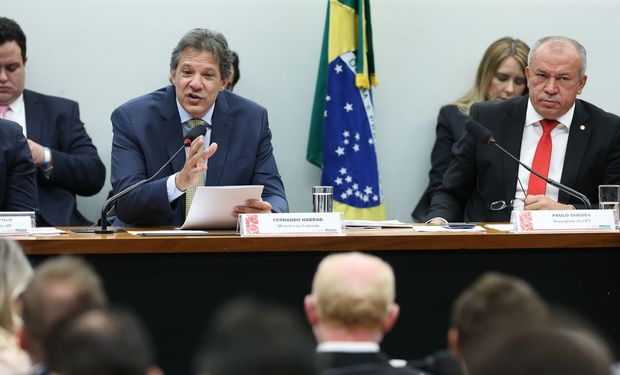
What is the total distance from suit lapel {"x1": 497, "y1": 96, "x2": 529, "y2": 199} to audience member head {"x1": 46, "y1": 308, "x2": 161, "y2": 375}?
384cm

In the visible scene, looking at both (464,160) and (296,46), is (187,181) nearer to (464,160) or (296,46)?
(464,160)

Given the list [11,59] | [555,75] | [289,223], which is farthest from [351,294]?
[11,59]

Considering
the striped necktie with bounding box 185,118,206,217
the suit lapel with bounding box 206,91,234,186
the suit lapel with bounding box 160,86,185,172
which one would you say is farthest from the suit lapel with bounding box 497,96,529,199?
the suit lapel with bounding box 160,86,185,172

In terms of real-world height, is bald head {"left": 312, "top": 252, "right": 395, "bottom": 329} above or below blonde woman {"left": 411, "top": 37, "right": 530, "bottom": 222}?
below

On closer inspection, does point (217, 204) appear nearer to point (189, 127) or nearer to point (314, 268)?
point (314, 268)

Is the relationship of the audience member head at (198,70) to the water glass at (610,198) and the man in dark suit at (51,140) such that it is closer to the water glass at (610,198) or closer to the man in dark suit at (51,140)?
the man in dark suit at (51,140)

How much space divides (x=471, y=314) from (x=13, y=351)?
1.00m

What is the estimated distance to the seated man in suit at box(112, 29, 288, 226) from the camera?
16.6 feet

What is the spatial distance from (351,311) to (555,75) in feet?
11.0

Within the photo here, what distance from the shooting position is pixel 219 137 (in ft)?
17.0

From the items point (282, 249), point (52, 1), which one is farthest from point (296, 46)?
point (282, 249)

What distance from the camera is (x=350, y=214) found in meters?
6.66

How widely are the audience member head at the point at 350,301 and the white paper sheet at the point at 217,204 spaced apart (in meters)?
1.83

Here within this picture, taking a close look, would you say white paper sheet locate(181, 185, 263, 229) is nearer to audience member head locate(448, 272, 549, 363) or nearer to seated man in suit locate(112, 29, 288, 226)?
seated man in suit locate(112, 29, 288, 226)
